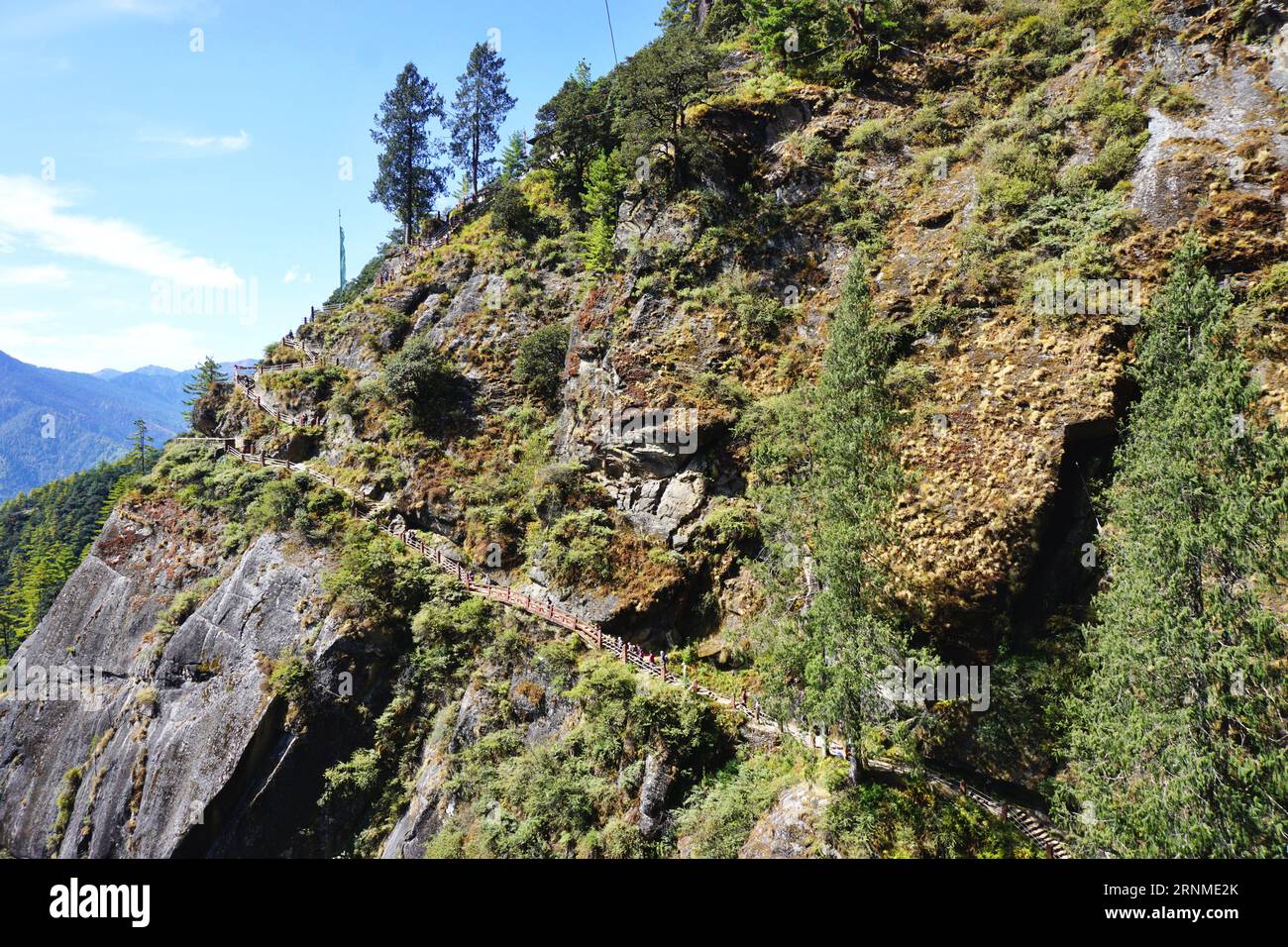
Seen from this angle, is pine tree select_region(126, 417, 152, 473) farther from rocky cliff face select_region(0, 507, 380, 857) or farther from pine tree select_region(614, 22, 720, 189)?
pine tree select_region(614, 22, 720, 189)

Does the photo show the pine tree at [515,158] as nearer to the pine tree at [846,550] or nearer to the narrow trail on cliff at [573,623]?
the narrow trail on cliff at [573,623]

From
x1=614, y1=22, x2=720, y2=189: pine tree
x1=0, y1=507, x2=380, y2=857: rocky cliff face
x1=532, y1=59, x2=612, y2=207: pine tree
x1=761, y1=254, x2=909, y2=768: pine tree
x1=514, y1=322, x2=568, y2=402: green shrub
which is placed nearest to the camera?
x1=761, y1=254, x2=909, y2=768: pine tree

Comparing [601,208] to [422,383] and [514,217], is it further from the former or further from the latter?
[422,383]

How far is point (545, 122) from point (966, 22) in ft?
96.2

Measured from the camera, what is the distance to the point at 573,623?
25.4m

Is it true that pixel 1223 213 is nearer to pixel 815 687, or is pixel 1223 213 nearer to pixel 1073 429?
pixel 1073 429

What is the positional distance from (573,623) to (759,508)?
28.6ft

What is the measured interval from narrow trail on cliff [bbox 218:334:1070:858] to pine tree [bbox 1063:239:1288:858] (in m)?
1.68

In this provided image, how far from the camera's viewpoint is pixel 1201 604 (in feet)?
44.5

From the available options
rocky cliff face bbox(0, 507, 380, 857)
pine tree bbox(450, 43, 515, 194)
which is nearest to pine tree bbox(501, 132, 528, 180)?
pine tree bbox(450, 43, 515, 194)

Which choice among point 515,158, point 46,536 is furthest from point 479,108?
point 46,536

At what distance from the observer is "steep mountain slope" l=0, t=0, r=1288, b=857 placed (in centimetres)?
1698

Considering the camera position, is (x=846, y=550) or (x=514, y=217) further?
(x=514, y=217)
